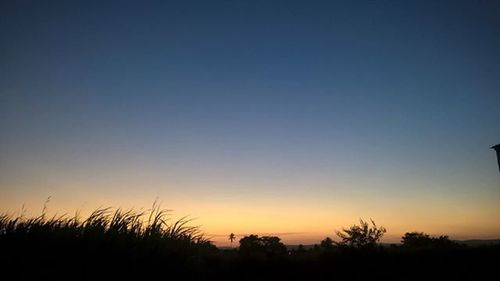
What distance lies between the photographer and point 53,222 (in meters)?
7.71

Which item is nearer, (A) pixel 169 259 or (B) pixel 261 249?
(A) pixel 169 259

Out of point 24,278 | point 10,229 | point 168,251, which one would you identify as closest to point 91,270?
point 24,278

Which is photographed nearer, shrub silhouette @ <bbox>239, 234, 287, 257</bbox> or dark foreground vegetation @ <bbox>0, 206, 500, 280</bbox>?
dark foreground vegetation @ <bbox>0, 206, 500, 280</bbox>

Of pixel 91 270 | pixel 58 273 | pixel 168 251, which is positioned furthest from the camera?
pixel 168 251

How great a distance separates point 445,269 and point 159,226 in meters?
11.8

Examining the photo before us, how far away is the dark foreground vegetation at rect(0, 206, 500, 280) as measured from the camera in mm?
6160

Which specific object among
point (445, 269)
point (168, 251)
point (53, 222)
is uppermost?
point (53, 222)

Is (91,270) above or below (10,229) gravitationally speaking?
below

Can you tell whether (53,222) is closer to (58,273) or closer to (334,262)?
(58,273)

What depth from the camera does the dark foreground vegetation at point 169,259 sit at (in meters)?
6.16

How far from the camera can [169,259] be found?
879cm

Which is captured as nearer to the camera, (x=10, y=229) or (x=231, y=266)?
(x=10, y=229)

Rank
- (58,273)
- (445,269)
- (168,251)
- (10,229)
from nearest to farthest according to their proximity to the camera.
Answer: (58,273) < (10,229) < (168,251) < (445,269)

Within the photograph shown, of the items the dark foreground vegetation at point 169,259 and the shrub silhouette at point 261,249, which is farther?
the shrub silhouette at point 261,249
